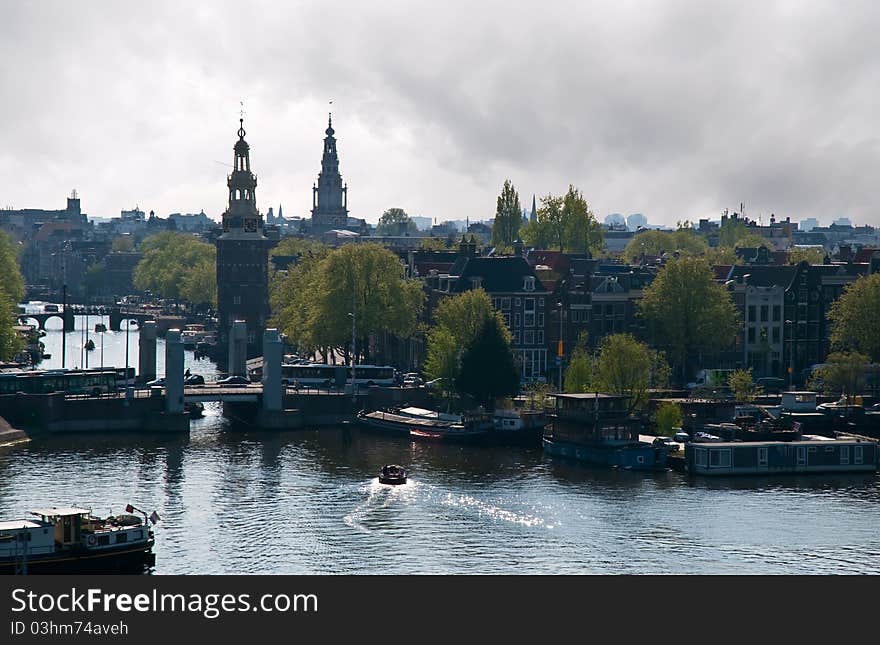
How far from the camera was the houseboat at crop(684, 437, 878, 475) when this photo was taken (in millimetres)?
112875

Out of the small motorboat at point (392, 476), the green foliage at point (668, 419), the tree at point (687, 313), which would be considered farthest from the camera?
the tree at point (687, 313)

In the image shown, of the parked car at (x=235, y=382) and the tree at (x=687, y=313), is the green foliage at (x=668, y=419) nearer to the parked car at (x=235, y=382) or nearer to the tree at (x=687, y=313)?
the tree at (x=687, y=313)

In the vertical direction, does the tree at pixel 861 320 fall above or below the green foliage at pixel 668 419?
above

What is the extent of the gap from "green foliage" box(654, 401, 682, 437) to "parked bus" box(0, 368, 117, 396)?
134ft

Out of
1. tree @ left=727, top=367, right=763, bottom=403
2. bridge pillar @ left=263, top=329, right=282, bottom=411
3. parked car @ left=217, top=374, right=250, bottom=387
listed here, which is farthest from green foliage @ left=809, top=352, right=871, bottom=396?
parked car @ left=217, top=374, right=250, bottom=387

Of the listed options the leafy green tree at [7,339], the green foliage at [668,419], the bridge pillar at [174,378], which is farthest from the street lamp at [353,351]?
the leafy green tree at [7,339]

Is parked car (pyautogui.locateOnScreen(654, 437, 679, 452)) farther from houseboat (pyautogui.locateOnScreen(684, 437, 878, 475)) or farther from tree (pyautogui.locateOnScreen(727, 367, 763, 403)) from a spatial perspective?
tree (pyautogui.locateOnScreen(727, 367, 763, 403))

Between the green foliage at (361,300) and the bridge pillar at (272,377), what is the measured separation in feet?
63.5

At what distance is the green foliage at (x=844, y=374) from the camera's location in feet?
459

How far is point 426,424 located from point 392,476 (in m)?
24.1

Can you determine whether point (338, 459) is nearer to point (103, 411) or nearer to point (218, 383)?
point (103, 411)

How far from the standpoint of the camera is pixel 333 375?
488 feet

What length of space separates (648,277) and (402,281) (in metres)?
23.1
